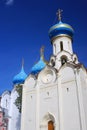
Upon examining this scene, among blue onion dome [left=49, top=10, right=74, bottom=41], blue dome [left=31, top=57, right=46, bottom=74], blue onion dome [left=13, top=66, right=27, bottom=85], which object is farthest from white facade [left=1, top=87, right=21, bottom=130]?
blue onion dome [left=49, top=10, right=74, bottom=41]

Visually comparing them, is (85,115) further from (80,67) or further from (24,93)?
(24,93)

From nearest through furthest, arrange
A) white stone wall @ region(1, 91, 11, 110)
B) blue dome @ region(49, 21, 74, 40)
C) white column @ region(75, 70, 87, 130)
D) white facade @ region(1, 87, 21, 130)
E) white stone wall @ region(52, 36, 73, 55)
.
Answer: white column @ region(75, 70, 87, 130) < white stone wall @ region(52, 36, 73, 55) < blue dome @ region(49, 21, 74, 40) < white facade @ region(1, 87, 21, 130) < white stone wall @ region(1, 91, 11, 110)

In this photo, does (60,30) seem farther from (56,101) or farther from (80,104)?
(80,104)

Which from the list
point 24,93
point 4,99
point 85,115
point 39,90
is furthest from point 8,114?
point 85,115

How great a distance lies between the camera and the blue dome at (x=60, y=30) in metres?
17.2

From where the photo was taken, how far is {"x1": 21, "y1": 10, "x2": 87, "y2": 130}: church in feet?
40.7

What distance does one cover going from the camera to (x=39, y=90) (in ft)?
48.6

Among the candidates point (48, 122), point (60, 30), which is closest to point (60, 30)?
point (60, 30)

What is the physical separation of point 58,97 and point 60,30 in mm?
6891

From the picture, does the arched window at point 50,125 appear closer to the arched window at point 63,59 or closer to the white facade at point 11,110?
the arched window at point 63,59

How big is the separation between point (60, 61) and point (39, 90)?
3.29 meters

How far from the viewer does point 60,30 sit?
56.3ft

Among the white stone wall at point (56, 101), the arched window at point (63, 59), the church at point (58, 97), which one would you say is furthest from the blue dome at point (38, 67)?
the arched window at point (63, 59)

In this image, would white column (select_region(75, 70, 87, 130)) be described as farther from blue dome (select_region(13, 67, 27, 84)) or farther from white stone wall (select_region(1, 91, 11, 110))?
white stone wall (select_region(1, 91, 11, 110))
